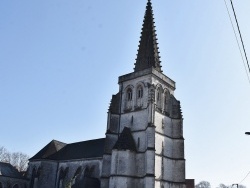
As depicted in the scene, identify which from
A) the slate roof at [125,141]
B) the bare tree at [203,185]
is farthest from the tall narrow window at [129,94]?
the bare tree at [203,185]

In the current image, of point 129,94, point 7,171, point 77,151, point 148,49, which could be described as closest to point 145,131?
point 129,94

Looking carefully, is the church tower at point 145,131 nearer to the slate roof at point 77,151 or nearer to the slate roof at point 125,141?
the slate roof at point 125,141

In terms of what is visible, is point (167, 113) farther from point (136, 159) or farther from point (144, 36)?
point (144, 36)

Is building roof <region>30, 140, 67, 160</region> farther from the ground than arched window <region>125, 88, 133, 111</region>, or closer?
closer

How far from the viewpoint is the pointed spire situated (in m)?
37.9

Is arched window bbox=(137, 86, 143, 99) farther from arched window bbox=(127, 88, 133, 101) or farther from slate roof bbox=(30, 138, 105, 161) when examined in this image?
slate roof bbox=(30, 138, 105, 161)

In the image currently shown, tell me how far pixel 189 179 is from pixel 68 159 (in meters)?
21.1

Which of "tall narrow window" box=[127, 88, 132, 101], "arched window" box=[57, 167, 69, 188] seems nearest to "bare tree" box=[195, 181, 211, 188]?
"arched window" box=[57, 167, 69, 188]

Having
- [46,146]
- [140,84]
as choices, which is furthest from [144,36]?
[46,146]

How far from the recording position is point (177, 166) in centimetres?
3434

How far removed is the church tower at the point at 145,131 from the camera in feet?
103

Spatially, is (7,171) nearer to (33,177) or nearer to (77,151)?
(33,177)

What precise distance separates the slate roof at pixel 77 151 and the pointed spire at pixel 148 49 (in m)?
12.9

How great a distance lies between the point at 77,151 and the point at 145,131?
1595cm
